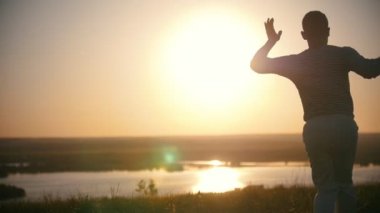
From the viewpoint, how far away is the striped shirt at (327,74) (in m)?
4.63

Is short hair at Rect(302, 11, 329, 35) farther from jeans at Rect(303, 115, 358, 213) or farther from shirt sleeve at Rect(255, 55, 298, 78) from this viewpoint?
jeans at Rect(303, 115, 358, 213)

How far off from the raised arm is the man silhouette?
22 mm

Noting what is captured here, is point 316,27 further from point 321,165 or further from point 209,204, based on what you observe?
point 209,204

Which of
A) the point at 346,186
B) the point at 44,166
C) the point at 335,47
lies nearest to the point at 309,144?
the point at 346,186

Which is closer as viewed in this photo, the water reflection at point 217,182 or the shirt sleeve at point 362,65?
the shirt sleeve at point 362,65

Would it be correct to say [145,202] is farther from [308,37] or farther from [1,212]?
[308,37]

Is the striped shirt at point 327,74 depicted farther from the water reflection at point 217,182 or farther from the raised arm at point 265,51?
the water reflection at point 217,182

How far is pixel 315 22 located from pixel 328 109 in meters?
0.96

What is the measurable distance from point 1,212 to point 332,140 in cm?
832

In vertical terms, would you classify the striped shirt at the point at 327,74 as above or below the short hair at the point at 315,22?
below

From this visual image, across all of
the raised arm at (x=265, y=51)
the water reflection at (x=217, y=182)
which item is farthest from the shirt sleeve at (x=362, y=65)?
the water reflection at (x=217, y=182)

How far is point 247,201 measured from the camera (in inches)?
392

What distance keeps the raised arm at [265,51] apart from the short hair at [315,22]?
30 centimetres

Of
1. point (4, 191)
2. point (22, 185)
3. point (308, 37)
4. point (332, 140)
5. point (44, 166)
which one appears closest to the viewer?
point (332, 140)
